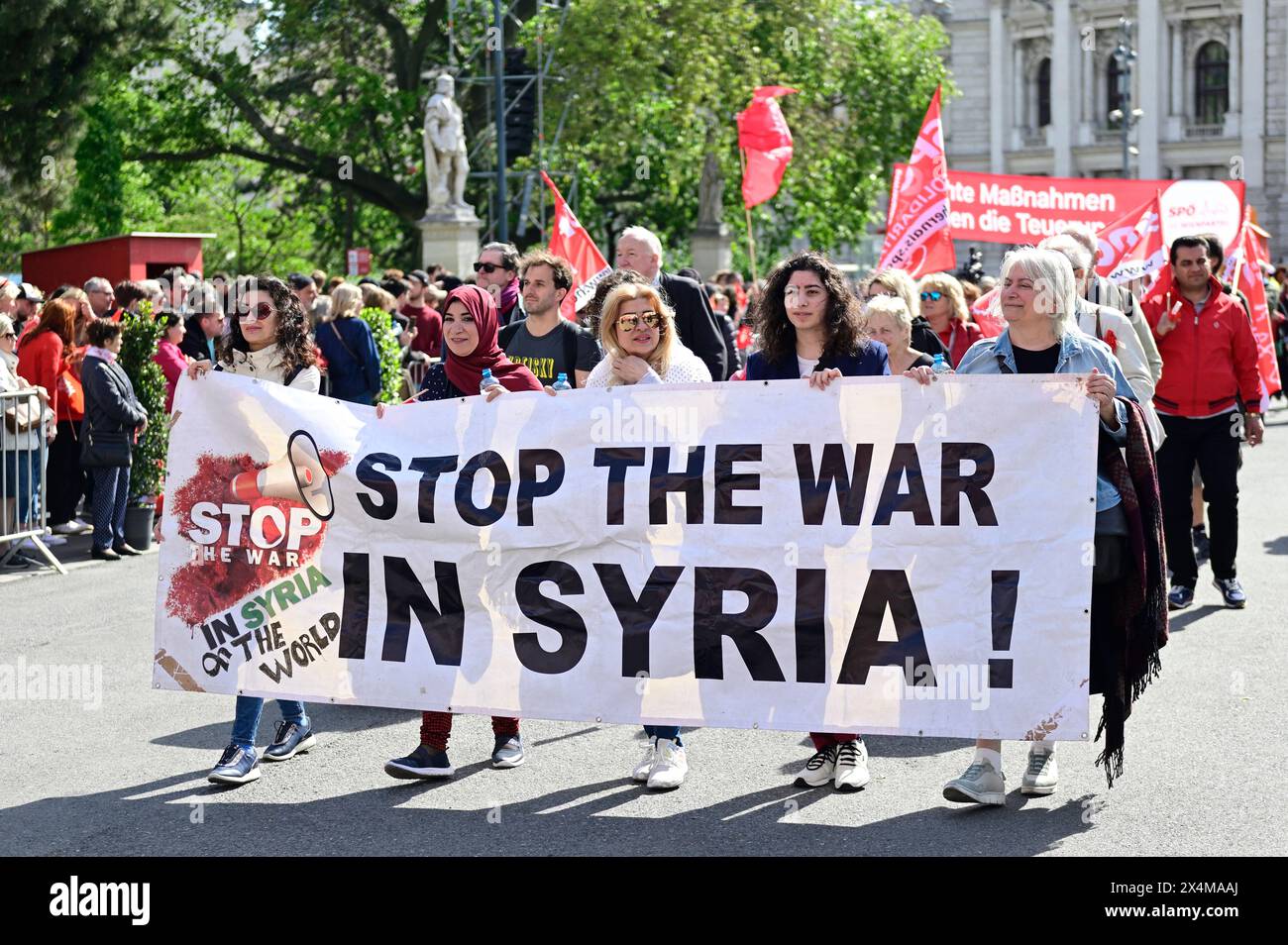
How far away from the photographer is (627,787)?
21.2 feet

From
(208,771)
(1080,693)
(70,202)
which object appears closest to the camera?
(1080,693)

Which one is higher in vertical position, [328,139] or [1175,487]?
[328,139]

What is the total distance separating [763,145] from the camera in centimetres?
2145

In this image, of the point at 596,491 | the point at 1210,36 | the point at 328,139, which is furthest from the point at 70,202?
the point at 1210,36

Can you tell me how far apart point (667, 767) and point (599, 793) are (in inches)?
10.6

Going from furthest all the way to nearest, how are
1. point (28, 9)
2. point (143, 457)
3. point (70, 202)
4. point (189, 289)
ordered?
point (70, 202)
point (28, 9)
point (189, 289)
point (143, 457)

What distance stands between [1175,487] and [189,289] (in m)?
11.6

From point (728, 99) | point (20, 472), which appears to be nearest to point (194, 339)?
point (20, 472)

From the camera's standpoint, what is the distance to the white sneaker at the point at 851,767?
21.0ft

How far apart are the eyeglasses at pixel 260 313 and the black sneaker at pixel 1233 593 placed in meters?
5.86

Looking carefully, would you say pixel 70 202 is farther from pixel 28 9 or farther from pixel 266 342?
pixel 266 342

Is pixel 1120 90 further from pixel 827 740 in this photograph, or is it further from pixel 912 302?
pixel 827 740

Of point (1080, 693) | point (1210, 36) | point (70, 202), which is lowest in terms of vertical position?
point (1080, 693)

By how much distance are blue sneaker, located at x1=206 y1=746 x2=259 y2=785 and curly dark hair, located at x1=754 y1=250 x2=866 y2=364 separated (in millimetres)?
2451
